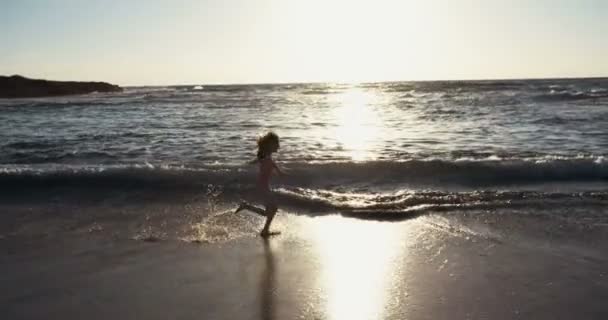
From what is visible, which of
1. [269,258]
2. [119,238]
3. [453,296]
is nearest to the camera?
[453,296]

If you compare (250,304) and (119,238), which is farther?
(119,238)

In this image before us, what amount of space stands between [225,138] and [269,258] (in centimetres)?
1088

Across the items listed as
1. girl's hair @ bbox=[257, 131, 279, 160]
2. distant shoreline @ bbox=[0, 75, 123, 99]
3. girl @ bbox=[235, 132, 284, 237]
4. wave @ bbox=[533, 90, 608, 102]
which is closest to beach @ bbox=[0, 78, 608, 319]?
girl @ bbox=[235, 132, 284, 237]

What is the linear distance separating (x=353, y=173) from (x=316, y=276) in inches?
215

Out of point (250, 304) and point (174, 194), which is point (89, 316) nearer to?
point (250, 304)

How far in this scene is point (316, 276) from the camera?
4691 mm

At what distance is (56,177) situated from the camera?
9352 mm

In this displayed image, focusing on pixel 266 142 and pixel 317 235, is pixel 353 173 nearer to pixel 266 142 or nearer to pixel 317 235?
pixel 317 235

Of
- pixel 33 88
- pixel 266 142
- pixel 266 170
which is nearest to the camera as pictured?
Result: pixel 266 142

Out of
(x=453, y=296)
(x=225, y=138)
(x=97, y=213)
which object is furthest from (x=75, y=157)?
(x=453, y=296)

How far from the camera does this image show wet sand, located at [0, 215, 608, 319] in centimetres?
397

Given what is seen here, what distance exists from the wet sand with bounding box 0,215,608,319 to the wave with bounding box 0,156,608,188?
318 cm

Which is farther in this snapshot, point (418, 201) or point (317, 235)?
point (418, 201)

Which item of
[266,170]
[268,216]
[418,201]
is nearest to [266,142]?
[266,170]
